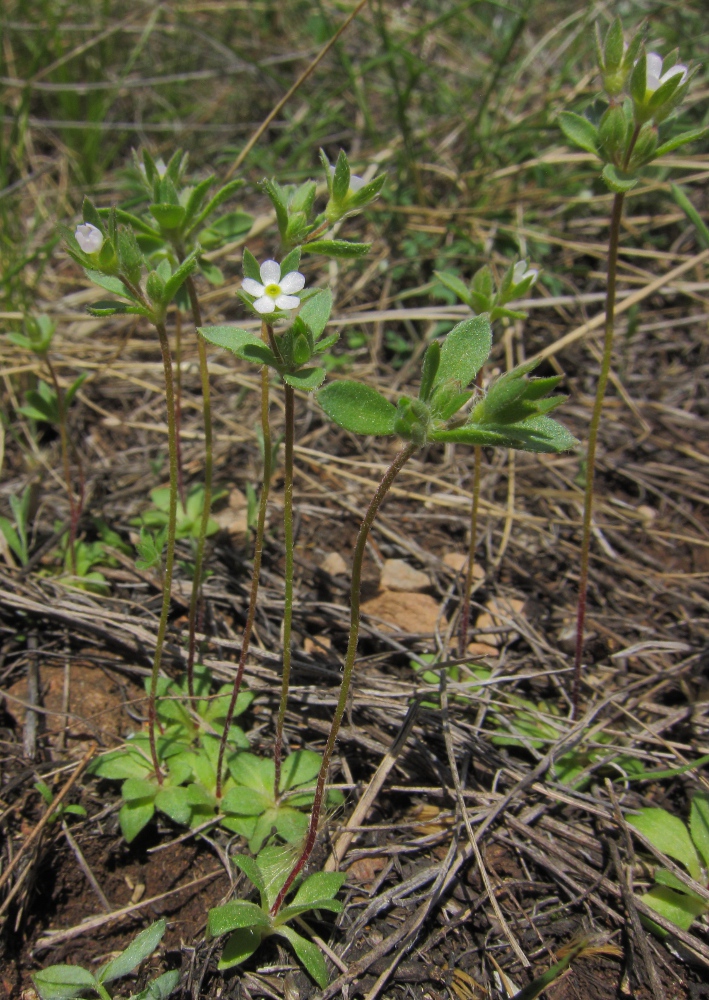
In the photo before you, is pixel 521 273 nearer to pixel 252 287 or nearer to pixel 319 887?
pixel 252 287

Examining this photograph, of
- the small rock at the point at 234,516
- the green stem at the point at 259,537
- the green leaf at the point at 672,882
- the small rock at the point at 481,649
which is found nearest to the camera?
the green stem at the point at 259,537

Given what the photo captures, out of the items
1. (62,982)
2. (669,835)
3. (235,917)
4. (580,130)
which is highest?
(580,130)

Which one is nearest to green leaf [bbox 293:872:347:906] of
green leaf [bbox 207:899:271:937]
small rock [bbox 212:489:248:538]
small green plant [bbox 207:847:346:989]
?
small green plant [bbox 207:847:346:989]

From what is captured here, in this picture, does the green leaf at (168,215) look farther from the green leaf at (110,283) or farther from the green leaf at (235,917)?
the green leaf at (235,917)

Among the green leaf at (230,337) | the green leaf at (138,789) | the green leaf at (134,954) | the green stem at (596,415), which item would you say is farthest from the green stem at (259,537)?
the green stem at (596,415)

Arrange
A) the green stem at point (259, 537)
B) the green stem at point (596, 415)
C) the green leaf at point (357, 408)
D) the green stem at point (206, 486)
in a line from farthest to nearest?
1. the green stem at point (206, 486)
2. the green stem at point (596, 415)
3. the green stem at point (259, 537)
4. the green leaf at point (357, 408)

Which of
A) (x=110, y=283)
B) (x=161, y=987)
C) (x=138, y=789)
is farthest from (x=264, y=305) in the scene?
(x=161, y=987)

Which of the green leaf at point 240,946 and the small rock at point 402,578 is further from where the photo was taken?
the small rock at point 402,578
